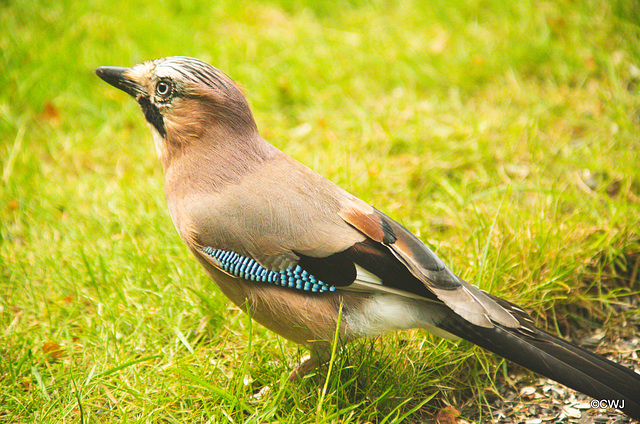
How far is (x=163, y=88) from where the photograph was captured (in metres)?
2.85

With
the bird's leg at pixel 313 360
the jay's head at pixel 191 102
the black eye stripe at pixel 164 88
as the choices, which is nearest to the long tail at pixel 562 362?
the bird's leg at pixel 313 360

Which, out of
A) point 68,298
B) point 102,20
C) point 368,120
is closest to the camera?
point 68,298

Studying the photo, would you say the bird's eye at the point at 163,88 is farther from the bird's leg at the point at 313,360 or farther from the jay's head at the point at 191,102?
the bird's leg at the point at 313,360

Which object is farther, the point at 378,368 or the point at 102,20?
the point at 102,20

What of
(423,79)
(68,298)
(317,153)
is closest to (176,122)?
(68,298)

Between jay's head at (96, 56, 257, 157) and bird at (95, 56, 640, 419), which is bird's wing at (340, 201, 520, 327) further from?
jay's head at (96, 56, 257, 157)

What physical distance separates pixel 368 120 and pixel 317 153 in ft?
2.16

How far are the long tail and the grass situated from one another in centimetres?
40

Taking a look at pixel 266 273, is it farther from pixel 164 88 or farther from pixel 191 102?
pixel 164 88

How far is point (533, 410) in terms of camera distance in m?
2.79

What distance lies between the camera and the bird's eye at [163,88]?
9.29ft

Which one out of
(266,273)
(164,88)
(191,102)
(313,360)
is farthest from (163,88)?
(313,360)

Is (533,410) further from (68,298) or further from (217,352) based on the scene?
(68,298)

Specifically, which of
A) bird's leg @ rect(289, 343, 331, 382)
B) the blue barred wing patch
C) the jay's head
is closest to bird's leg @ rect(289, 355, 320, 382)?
bird's leg @ rect(289, 343, 331, 382)
